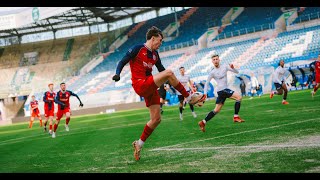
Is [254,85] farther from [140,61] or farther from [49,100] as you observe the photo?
[140,61]

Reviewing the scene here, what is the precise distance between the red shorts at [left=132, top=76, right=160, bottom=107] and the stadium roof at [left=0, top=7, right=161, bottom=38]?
4736 centimetres

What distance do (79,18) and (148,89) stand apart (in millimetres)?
52873

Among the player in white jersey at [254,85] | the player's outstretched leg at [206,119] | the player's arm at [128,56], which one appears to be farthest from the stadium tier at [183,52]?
the player's arm at [128,56]

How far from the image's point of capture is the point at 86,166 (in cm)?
741

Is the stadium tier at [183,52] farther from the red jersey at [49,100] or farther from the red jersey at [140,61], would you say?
the red jersey at [140,61]

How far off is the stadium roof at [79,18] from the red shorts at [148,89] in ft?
155

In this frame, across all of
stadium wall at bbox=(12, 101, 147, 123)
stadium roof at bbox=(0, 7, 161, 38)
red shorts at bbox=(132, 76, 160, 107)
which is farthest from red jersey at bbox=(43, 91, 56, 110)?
stadium roof at bbox=(0, 7, 161, 38)

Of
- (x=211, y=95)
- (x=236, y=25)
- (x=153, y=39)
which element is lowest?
(x=211, y=95)

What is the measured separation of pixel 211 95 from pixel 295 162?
33.9 metres

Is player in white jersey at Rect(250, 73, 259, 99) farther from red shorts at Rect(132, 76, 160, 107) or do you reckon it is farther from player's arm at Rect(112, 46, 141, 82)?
player's arm at Rect(112, 46, 141, 82)

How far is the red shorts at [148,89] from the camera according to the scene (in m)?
7.52

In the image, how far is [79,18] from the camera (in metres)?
58.6
